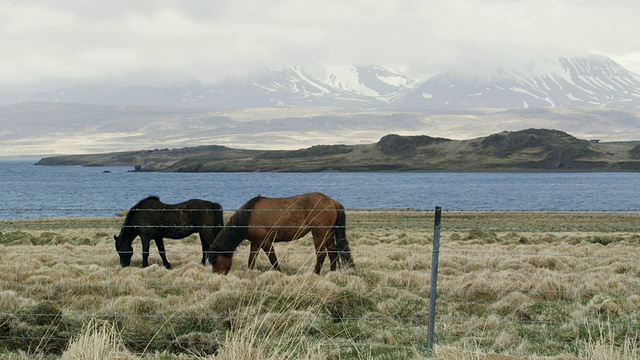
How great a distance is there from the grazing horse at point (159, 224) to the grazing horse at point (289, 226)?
1.70 meters

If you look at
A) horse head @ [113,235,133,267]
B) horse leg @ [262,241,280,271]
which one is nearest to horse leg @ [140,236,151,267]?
horse head @ [113,235,133,267]

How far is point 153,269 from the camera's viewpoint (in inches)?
623

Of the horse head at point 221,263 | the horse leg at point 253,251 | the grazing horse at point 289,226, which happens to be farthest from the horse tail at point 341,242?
the horse head at point 221,263

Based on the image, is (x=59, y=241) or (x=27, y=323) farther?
(x=59, y=241)

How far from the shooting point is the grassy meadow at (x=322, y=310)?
8.89 metres

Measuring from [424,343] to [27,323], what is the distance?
215 inches

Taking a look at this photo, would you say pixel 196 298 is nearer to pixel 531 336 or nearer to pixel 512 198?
pixel 531 336

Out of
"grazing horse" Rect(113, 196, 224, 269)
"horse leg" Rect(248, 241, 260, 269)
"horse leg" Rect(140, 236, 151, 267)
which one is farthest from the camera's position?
"grazing horse" Rect(113, 196, 224, 269)

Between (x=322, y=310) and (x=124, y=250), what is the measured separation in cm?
775

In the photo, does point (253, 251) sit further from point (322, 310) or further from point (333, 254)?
point (322, 310)

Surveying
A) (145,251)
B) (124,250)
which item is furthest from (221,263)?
(124,250)

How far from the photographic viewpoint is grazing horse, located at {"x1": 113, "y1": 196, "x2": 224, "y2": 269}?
17781 mm

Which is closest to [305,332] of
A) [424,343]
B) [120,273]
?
[424,343]

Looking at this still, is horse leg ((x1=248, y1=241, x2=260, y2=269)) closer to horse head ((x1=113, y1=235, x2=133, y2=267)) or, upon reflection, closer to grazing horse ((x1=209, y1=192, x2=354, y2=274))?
grazing horse ((x1=209, y1=192, x2=354, y2=274))
